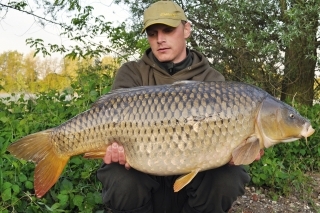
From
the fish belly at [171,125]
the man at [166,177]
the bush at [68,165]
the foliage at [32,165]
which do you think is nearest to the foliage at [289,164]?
the bush at [68,165]

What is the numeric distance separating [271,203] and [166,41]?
56.4 inches

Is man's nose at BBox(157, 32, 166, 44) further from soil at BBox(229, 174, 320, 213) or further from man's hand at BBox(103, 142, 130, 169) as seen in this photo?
soil at BBox(229, 174, 320, 213)

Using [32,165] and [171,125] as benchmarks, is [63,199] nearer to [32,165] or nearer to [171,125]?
[32,165]

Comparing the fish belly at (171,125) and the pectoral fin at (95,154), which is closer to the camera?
the fish belly at (171,125)

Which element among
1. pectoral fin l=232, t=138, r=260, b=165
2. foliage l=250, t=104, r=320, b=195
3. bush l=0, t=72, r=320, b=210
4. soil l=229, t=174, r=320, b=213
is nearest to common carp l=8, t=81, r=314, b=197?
pectoral fin l=232, t=138, r=260, b=165

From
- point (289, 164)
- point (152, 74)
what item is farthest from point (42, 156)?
point (289, 164)

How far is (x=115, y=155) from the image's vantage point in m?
1.92

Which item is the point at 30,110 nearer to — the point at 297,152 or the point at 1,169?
the point at 1,169

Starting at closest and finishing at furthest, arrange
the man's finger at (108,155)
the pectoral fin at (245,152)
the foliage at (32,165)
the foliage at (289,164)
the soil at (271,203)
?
the pectoral fin at (245,152), the man's finger at (108,155), the foliage at (32,165), the soil at (271,203), the foliage at (289,164)

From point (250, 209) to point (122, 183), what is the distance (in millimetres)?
1178

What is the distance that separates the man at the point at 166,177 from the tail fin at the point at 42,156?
0.22m

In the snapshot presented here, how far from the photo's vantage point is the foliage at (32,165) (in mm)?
2289

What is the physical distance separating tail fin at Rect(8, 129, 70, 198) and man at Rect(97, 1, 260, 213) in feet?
0.71

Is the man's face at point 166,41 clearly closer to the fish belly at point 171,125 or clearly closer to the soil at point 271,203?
the fish belly at point 171,125
